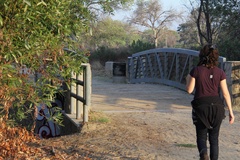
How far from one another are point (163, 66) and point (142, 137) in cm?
1076

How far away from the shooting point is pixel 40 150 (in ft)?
20.5

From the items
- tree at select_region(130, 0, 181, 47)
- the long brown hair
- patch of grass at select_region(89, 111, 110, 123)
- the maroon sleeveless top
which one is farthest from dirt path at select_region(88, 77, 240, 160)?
tree at select_region(130, 0, 181, 47)

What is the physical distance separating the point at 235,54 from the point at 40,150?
1263 cm

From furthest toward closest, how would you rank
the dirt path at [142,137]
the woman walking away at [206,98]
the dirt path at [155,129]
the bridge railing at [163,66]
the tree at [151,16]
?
the tree at [151,16] → the bridge railing at [163,66] → the dirt path at [155,129] → the dirt path at [142,137] → the woman walking away at [206,98]

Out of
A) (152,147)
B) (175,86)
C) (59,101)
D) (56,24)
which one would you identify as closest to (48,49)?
(56,24)

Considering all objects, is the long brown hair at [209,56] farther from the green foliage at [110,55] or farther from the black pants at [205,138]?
the green foliage at [110,55]

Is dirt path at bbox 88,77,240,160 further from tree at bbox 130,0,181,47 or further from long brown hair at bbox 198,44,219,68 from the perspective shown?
tree at bbox 130,0,181,47

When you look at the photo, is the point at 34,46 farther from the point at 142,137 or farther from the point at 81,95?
the point at 81,95

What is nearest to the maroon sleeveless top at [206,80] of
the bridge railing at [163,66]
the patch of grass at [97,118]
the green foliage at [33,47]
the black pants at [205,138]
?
the black pants at [205,138]

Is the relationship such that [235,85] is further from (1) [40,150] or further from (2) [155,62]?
(2) [155,62]

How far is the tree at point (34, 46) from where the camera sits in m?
4.41

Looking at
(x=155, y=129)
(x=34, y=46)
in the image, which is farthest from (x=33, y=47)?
(x=155, y=129)

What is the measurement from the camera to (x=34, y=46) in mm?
4742

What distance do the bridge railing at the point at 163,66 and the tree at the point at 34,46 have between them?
602cm
